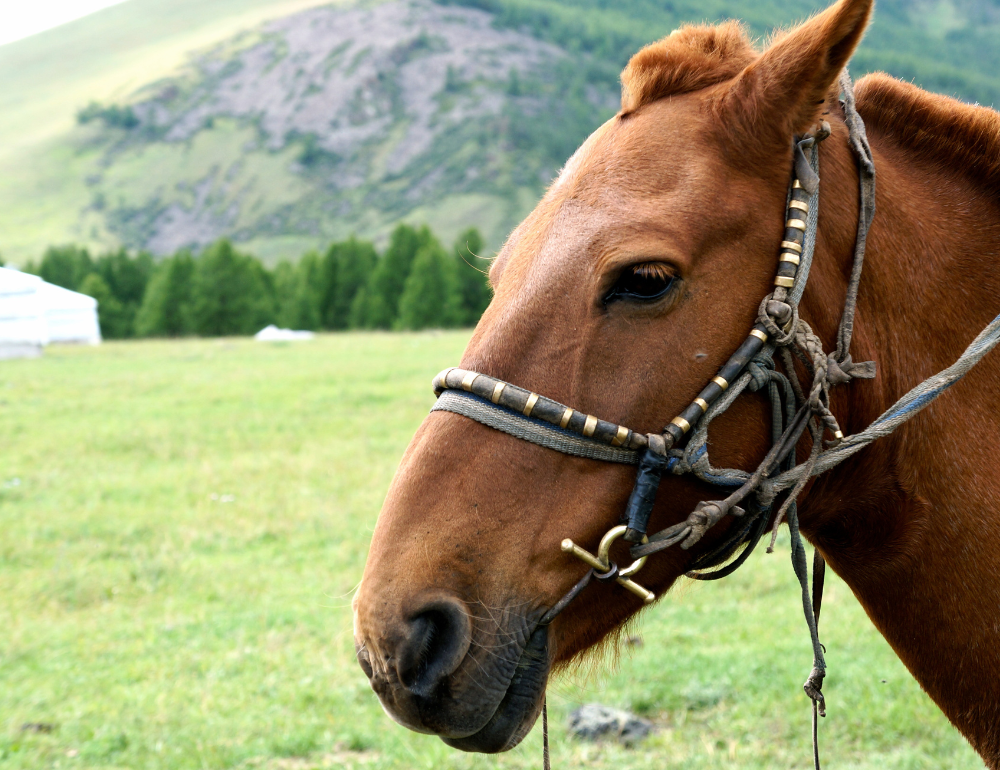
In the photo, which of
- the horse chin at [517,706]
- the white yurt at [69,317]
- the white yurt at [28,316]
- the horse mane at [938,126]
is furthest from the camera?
the white yurt at [69,317]

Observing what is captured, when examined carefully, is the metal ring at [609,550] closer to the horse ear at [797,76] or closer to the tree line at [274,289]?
the horse ear at [797,76]

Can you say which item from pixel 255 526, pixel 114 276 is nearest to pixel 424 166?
pixel 114 276

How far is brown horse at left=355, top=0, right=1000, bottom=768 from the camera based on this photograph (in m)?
1.80

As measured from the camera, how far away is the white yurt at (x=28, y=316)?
29766mm

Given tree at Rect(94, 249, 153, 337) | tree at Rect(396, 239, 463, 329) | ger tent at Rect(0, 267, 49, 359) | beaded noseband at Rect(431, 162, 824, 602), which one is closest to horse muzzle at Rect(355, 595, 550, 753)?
beaded noseband at Rect(431, 162, 824, 602)

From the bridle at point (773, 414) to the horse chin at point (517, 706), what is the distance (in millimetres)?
79

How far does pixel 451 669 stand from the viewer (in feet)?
5.81

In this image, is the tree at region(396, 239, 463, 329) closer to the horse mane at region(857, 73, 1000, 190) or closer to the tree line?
the tree line

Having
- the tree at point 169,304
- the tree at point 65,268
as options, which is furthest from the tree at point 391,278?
the tree at point 65,268

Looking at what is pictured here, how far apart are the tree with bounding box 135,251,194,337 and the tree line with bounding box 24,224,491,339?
6 cm

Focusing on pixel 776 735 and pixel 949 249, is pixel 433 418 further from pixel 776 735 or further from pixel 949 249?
pixel 776 735

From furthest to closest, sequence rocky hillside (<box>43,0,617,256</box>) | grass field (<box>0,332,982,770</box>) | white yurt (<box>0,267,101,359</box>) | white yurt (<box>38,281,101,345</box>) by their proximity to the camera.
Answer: rocky hillside (<box>43,0,617,256</box>) < white yurt (<box>38,281,101,345</box>) < white yurt (<box>0,267,101,359</box>) < grass field (<box>0,332,982,770</box>)

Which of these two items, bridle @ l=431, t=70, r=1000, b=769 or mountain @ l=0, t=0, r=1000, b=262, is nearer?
bridle @ l=431, t=70, r=1000, b=769

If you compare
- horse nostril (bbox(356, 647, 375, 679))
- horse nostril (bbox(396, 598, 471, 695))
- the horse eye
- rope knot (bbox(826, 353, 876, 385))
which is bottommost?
horse nostril (bbox(356, 647, 375, 679))
